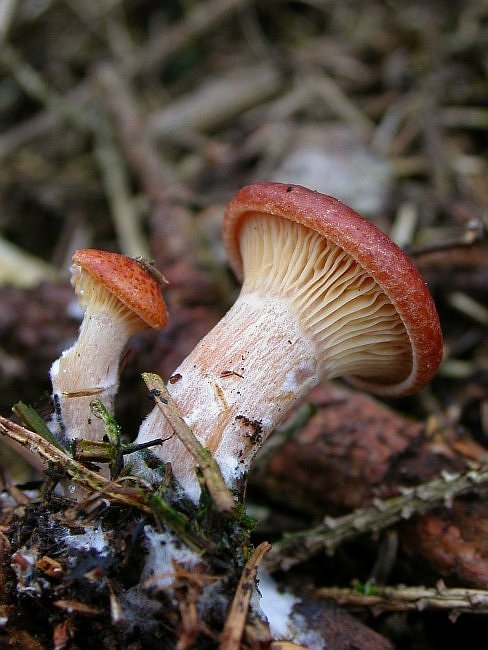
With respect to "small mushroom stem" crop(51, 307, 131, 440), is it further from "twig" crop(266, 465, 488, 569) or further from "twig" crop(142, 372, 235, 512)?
"twig" crop(266, 465, 488, 569)

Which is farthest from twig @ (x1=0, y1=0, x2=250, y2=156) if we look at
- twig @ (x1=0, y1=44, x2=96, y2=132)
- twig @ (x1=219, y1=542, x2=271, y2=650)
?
twig @ (x1=219, y1=542, x2=271, y2=650)

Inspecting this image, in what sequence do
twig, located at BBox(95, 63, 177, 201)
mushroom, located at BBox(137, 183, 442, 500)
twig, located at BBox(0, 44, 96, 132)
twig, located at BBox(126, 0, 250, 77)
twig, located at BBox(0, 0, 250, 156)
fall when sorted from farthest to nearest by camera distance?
twig, located at BBox(126, 0, 250, 77), twig, located at BBox(0, 0, 250, 156), twig, located at BBox(0, 44, 96, 132), twig, located at BBox(95, 63, 177, 201), mushroom, located at BBox(137, 183, 442, 500)

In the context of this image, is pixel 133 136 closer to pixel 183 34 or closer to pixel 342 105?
pixel 183 34

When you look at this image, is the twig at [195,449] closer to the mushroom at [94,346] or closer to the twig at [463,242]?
the mushroom at [94,346]

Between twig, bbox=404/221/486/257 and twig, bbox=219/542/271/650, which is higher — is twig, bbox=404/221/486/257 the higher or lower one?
the higher one

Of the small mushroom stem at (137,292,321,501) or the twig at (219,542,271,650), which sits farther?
the small mushroom stem at (137,292,321,501)

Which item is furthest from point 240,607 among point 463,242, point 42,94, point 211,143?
point 42,94

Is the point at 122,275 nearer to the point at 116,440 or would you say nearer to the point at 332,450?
the point at 116,440
